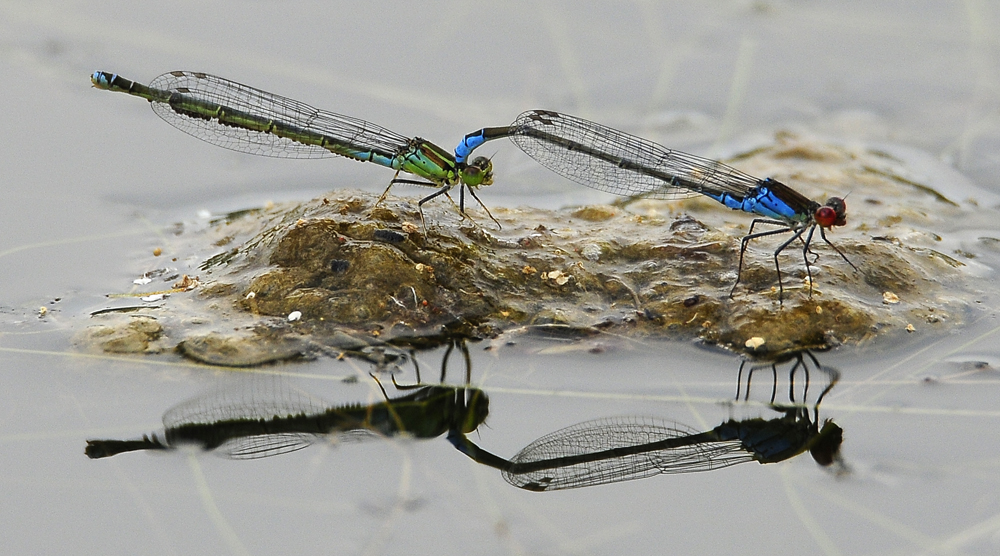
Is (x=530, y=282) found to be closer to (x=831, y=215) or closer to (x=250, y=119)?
(x=831, y=215)

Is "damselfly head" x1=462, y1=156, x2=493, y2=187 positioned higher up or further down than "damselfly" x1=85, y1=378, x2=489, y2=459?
higher up

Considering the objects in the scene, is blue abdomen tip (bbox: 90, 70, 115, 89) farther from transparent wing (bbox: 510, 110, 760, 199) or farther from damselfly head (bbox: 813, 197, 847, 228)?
damselfly head (bbox: 813, 197, 847, 228)

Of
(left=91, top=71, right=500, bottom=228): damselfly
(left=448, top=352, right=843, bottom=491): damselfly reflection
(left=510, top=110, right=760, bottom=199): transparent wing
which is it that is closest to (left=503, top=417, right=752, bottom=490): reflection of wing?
(left=448, top=352, right=843, bottom=491): damselfly reflection

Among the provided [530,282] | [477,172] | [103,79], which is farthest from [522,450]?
[103,79]

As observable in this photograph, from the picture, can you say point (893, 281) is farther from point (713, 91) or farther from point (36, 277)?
point (36, 277)

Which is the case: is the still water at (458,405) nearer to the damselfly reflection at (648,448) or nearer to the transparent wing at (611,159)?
the damselfly reflection at (648,448)

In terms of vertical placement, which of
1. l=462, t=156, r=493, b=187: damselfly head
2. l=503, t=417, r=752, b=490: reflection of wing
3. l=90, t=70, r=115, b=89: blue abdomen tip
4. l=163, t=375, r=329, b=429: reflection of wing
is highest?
l=90, t=70, r=115, b=89: blue abdomen tip
